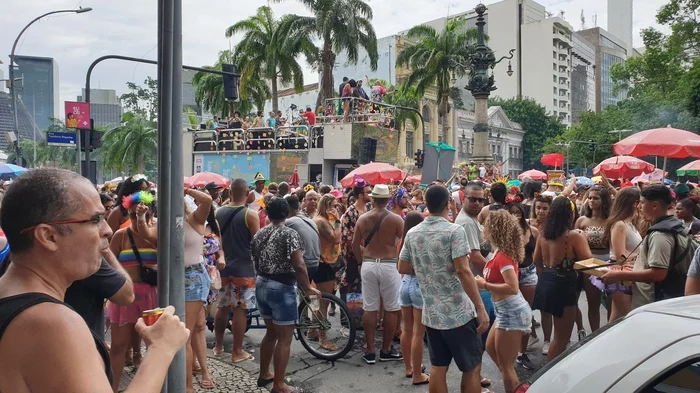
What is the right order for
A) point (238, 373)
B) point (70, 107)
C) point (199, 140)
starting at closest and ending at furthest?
1. point (238, 373)
2. point (70, 107)
3. point (199, 140)

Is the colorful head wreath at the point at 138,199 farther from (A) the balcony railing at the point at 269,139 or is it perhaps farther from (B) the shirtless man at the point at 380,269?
(A) the balcony railing at the point at 269,139

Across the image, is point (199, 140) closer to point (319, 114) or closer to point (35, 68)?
point (319, 114)

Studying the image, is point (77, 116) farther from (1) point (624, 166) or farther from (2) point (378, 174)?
(1) point (624, 166)

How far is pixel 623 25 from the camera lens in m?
152

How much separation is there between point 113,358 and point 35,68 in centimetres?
7827

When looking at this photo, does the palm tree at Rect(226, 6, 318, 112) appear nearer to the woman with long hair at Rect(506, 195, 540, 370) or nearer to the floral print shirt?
the woman with long hair at Rect(506, 195, 540, 370)

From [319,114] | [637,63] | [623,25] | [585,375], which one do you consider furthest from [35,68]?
[623,25]

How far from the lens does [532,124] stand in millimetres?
76500

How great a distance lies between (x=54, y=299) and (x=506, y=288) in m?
3.44

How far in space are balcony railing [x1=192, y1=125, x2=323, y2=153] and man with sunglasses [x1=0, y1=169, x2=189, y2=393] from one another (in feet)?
72.6

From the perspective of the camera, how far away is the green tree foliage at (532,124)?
248 ft

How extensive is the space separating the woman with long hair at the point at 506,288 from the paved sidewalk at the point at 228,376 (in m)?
2.26

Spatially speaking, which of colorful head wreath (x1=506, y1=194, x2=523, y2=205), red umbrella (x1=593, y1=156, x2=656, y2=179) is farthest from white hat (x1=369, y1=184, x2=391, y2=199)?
red umbrella (x1=593, y1=156, x2=656, y2=179)

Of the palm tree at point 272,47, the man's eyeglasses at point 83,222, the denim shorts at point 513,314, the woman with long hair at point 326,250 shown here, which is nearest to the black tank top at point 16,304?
the man's eyeglasses at point 83,222
